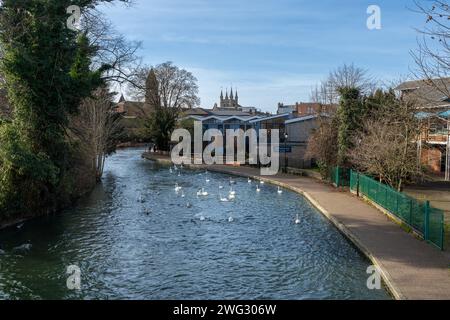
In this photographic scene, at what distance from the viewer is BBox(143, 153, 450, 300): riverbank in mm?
12297

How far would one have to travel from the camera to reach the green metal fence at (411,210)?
628 inches

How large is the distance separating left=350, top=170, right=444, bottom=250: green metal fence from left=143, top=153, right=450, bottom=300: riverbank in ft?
1.39

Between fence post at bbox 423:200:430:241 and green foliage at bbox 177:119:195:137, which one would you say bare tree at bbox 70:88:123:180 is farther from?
fence post at bbox 423:200:430:241

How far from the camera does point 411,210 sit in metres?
18.4

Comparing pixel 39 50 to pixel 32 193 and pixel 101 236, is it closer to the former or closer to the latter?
pixel 32 193

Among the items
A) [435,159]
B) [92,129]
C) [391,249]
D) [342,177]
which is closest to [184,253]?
[391,249]

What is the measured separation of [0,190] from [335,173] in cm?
2085

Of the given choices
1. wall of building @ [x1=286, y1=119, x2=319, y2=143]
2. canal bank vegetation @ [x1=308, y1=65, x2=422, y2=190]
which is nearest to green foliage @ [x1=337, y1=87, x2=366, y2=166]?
canal bank vegetation @ [x1=308, y1=65, x2=422, y2=190]

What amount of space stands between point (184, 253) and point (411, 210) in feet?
30.1

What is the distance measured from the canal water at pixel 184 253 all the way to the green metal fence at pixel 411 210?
105 inches

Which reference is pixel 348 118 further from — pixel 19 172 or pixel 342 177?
pixel 19 172

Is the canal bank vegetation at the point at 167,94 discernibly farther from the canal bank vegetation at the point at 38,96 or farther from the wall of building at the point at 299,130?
the canal bank vegetation at the point at 38,96
